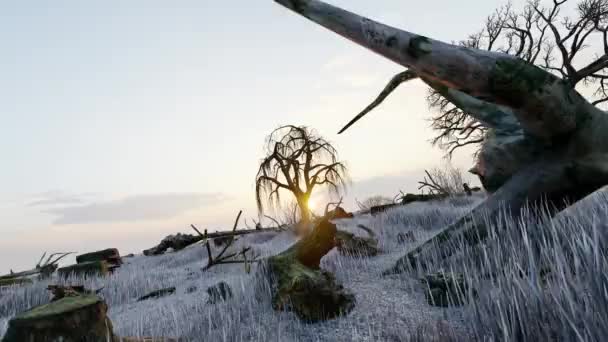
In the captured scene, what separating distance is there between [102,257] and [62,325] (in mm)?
7707

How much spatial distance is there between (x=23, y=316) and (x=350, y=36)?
242 centimetres

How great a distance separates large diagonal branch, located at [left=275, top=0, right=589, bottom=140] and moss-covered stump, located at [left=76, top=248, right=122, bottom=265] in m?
8.22

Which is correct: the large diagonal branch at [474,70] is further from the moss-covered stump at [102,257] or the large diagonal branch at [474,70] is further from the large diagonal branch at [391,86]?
the moss-covered stump at [102,257]

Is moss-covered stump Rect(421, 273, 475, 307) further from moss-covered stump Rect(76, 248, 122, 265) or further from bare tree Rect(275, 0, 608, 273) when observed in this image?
moss-covered stump Rect(76, 248, 122, 265)

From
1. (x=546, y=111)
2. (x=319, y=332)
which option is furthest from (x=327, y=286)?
(x=546, y=111)

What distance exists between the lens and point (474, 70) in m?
2.24

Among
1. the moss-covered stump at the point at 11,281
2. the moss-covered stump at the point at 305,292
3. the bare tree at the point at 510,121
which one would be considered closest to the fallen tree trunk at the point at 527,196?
the bare tree at the point at 510,121

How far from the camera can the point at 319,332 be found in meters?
1.97

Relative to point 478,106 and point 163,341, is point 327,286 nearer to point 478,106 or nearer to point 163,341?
point 163,341

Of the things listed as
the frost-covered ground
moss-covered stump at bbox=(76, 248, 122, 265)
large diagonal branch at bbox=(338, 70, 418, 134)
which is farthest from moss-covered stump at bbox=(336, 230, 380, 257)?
moss-covered stump at bbox=(76, 248, 122, 265)

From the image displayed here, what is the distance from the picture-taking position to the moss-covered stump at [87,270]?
6695 millimetres

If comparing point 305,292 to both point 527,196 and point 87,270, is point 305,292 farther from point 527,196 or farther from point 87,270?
point 87,270

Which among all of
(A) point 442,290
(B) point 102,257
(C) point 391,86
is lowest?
(A) point 442,290

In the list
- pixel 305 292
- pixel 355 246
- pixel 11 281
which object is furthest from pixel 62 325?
pixel 11 281
